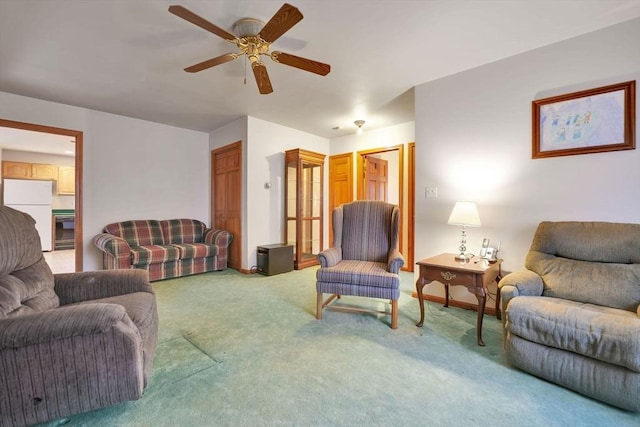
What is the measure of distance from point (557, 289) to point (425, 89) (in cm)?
232

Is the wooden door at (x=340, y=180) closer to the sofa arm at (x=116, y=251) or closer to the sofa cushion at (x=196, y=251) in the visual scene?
the sofa cushion at (x=196, y=251)

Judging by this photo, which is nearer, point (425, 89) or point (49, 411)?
point (49, 411)

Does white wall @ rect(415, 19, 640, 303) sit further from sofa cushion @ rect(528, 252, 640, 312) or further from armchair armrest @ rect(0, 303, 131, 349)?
armchair armrest @ rect(0, 303, 131, 349)

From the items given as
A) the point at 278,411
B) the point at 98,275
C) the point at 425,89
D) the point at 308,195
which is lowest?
the point at 278,411

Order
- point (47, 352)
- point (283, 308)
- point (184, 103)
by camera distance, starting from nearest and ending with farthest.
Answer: point (47, 352), point (283, 308), point (184, 103)

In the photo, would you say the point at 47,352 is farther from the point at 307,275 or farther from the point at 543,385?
the point at 307,275

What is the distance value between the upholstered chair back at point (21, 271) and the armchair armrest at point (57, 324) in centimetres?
28

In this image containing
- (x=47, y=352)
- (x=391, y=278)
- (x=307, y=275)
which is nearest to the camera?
(x=47, y=352)

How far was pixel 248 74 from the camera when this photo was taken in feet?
9.66

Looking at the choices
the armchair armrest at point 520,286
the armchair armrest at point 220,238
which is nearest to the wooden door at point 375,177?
the armchair armrest at point 220,238

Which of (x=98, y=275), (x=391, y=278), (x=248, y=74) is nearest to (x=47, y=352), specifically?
(x=98, y=275)

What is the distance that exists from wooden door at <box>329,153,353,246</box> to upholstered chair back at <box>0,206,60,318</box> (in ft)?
12.9

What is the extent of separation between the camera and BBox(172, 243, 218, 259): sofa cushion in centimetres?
412

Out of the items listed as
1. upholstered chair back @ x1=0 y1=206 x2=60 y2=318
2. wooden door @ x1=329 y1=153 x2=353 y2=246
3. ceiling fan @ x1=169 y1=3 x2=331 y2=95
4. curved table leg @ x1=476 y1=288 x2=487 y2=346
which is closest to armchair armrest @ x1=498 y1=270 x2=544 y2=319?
curved table leg @ x1=476 y1=288 x2=487 y2=346
